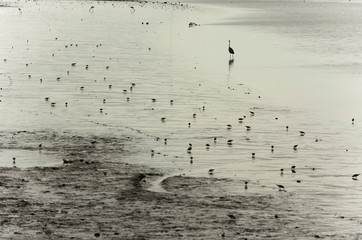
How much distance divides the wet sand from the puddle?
569mm

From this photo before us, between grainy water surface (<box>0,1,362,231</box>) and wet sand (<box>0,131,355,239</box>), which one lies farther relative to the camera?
grainy water surface (<box>0,1,362,231</box>)

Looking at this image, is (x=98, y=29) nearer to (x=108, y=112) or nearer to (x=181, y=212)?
(x=108, y=112)

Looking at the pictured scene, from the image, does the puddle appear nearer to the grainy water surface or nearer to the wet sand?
the grainy water surface

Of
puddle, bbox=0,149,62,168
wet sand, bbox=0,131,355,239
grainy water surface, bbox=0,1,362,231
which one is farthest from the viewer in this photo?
grainy water surface, bbox=0,1,362,231

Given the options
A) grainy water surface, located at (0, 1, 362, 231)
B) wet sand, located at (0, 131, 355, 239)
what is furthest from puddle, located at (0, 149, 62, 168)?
wet sand, located at (0, 131, 355, 239)

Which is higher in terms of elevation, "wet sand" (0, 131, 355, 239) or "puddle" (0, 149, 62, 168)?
"puddle" (0, 149, 62, 168)

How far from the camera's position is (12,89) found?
4747 centimetres

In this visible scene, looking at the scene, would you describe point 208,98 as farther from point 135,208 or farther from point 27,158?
Answer: point 135,208

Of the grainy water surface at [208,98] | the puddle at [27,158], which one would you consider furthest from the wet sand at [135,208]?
the grainy water surface at [208,98]

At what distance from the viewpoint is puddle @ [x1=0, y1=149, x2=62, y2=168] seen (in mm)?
28870

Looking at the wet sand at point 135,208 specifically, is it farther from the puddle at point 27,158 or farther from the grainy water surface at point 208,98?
the grainy water surface at point 208,98

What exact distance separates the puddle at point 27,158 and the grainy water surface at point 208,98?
0.19 metres

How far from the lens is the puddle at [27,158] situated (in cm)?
2887

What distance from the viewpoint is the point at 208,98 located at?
46656 millimetres
